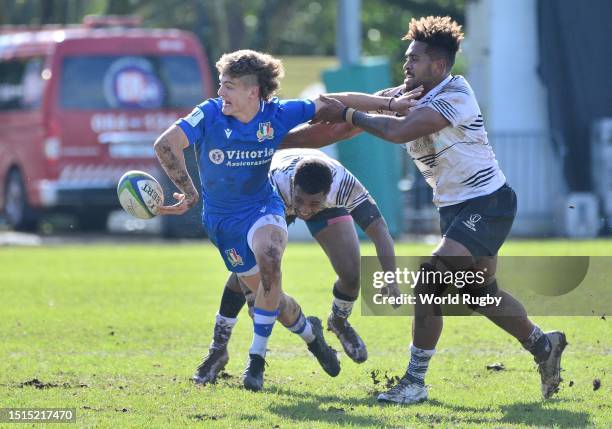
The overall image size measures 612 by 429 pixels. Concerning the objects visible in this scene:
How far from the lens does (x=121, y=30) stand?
78.7ft

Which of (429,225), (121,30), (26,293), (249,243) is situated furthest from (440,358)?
(121,30)

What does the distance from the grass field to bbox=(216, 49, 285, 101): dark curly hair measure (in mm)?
1858

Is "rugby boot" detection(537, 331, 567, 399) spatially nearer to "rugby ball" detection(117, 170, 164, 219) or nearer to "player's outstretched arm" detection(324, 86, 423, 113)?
"player's outstretched arm" detection(324, 86, 423, 113)

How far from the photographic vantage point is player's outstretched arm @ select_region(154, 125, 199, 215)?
325 inches

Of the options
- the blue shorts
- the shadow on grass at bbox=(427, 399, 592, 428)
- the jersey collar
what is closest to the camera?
the shadow on grass at bbox=(427, 399, 592, 428)

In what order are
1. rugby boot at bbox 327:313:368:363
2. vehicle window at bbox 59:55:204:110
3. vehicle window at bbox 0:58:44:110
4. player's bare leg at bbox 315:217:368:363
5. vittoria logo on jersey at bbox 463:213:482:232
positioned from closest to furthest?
vittoria logo on jersey at bbox 463:213:482:232 < rugby boot at bbox 327:313:368:363 < player's bare leg at bbox 315:217:368:363 < vehicle window at bbox 59:55:204:110 < vehicle window at bbox 0:58:44:110

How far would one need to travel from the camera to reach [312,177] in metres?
8.81

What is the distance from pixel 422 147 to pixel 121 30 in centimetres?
1633

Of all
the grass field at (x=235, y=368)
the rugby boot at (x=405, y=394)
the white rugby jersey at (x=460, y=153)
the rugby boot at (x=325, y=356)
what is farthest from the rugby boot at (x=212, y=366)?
the white rugby jersey at (x=460, y=153)

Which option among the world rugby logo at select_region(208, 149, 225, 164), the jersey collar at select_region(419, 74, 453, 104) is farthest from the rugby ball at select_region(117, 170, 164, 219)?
the jersey collar at select_region(419, 74, 453, 104)

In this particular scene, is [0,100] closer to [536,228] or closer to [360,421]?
[536,228]

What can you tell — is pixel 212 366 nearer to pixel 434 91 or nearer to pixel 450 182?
pixel 450 182

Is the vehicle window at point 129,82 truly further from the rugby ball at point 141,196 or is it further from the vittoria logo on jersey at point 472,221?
the vittoria logo on jersey at point 472,221

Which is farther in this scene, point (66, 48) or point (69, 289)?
point (66, 48)
